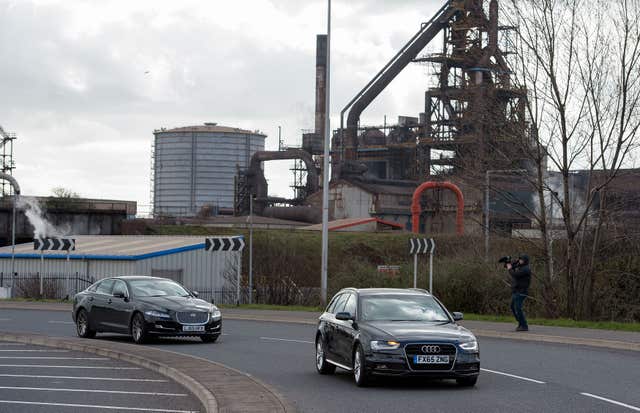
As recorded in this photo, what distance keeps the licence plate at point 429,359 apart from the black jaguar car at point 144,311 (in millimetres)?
9647

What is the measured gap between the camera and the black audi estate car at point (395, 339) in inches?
543

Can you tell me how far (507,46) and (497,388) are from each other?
19572mm

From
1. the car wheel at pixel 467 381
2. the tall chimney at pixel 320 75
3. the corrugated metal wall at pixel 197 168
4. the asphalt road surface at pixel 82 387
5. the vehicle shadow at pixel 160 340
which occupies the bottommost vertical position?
the vehicle shadow at pixel 160 340

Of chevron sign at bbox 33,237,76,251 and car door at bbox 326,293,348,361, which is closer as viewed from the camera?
car door at bbox 326,293,348,361

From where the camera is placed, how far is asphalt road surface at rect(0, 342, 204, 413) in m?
12.3

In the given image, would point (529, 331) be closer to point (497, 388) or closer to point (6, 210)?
point (497, 388)

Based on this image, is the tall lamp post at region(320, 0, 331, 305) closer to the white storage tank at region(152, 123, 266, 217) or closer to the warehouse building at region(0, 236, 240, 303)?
the warehouse building at region(0, 236, 240, 303)

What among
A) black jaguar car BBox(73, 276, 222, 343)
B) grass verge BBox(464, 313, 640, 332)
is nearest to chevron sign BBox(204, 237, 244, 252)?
grass verge BBox(464, 313, 640, 332)

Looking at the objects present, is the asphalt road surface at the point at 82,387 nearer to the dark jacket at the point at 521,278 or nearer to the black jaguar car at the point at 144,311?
the black jaguar car at the point at 144,311

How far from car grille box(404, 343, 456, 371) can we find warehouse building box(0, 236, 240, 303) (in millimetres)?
34640

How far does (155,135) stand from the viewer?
452 ft

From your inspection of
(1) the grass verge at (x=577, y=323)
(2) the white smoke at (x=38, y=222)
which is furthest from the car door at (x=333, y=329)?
(2) the white smoke at (x=38, y=222)

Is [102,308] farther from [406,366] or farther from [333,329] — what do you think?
[406,366]

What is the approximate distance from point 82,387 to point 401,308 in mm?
4747
